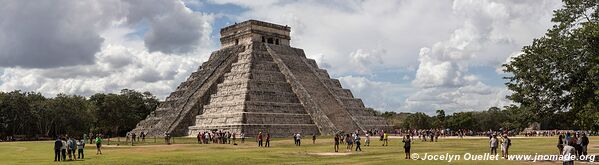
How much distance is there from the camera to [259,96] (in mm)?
55250

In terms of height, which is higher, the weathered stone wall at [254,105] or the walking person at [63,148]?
the weathered stone wall at [254,105]

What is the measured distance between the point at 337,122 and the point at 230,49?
1947 centimetres

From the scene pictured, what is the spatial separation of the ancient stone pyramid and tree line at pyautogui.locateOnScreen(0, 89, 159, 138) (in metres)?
16.1

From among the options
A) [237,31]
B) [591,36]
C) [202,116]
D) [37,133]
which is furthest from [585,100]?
[37,133]

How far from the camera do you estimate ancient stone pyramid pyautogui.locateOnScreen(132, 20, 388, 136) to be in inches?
2106

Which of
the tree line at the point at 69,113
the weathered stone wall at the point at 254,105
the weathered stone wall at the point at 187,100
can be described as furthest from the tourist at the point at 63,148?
the tree line at the point at 69,113

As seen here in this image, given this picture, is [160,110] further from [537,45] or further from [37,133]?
[537,45]

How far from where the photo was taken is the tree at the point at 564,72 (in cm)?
2222

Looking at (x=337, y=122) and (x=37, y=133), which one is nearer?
(x=337, y=122)

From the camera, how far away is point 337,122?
56.3 metres

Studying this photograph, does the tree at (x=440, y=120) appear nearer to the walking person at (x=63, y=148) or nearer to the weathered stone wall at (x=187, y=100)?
the weathered stone wall at (x=187, y=100)

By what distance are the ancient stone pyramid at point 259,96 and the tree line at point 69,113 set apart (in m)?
16.1

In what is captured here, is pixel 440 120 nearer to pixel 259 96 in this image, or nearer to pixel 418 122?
pixel 418 122

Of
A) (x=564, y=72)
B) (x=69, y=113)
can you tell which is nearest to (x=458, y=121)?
(x=69, y=113)
